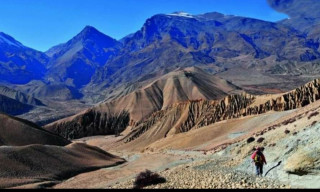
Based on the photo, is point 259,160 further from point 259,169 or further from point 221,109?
Answer: point 221,109

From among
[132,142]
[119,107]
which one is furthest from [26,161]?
[119,107]

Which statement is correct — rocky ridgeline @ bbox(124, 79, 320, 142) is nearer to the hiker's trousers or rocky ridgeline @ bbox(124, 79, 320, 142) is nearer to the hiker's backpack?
the hiker's trousers

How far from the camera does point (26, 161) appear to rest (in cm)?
4431

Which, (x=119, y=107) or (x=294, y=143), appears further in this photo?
(x=119, y=107)

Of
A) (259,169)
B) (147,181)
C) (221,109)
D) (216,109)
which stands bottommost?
(147,181)

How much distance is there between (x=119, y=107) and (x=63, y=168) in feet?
366

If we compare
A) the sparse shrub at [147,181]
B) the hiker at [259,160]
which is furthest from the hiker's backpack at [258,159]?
the sparse shrub at [147,181]

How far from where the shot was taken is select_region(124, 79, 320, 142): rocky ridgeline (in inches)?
2687

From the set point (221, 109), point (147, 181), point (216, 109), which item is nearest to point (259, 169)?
point (147, 181)

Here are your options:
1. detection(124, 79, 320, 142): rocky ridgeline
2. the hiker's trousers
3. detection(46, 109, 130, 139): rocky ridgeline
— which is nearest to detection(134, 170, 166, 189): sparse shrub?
the hiker's trousers

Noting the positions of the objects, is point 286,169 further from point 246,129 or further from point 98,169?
point 246,129

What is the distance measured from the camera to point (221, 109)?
288 ft

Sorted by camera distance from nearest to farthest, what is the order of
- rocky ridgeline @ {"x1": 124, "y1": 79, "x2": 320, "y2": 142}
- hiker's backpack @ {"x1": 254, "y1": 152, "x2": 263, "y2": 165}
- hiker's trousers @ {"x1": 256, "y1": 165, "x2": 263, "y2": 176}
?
hiker's backpack @ {"x1": 254, "y1": 152, "x2": 263, "y2": 165} < hiker's trousers @ {"x1": 256, "y1": 165, "x2": 263, "y2": 176} < rocky ridgeline @ {"x1": 124, "y1": 79, "x2": 320, "y2": 142}

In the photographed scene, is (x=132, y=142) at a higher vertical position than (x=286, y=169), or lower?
higher
